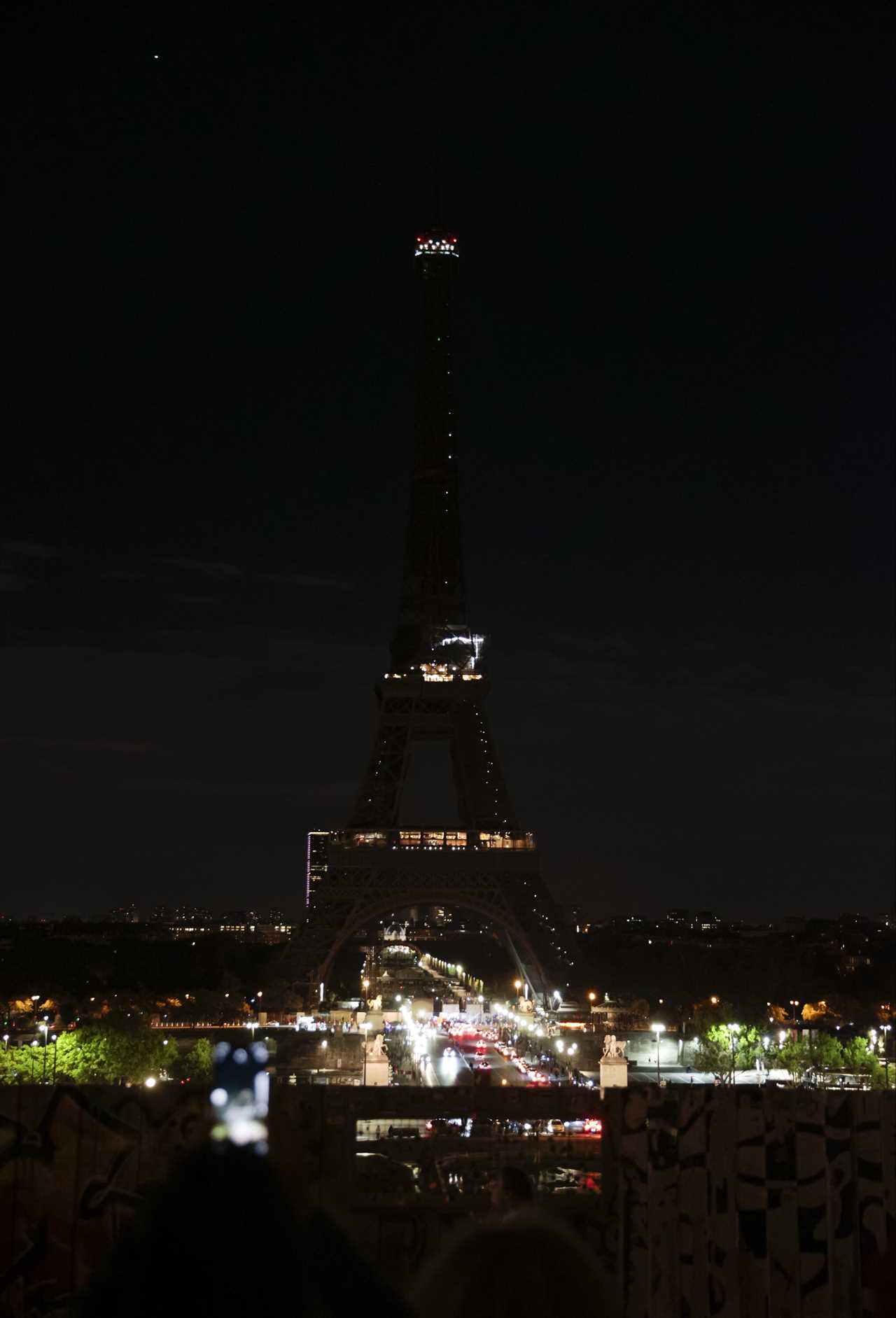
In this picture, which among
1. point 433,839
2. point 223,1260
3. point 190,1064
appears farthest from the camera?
point 433,839

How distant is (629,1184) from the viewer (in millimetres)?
8414

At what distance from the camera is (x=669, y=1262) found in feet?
26.7

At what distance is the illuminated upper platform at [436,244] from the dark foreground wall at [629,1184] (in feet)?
212

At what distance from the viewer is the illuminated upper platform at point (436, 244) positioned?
224ft

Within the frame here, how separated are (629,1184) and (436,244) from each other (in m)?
65.4

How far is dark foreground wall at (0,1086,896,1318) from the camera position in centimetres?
764

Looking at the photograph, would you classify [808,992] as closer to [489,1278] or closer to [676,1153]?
[676,1153]

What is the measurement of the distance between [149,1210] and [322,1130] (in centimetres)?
586

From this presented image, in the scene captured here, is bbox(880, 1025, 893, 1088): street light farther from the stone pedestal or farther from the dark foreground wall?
the dark foreground wall

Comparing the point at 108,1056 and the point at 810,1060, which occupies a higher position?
the point at 810,1060

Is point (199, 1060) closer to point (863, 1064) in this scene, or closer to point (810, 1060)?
point (810, 1060)

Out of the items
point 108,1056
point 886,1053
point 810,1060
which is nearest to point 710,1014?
point 886,1053

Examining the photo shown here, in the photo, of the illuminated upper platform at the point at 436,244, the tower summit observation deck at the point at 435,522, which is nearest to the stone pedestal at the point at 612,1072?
the tower summit observation deck at the point at 435,522

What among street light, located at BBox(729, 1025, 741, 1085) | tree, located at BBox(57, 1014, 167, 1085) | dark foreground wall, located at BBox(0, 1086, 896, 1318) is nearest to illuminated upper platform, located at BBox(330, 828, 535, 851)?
street light, located at BBox(729, 1025, 741, 1085)
